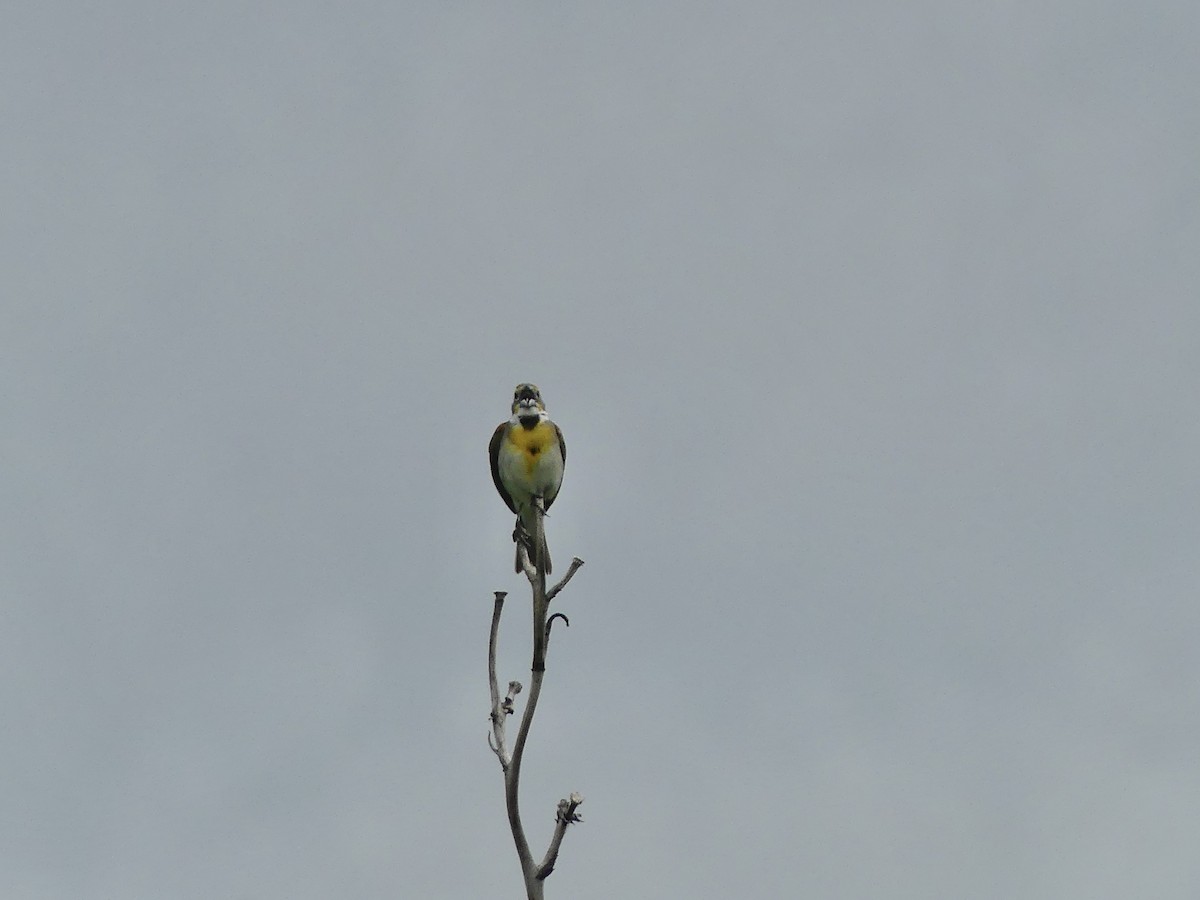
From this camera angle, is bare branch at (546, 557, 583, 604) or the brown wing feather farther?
the brown wing feather

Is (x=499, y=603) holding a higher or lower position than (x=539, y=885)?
higher

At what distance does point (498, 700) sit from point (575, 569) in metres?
0.88

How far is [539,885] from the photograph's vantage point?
269 inches

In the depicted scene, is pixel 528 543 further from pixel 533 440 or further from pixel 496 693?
pixel 496 693

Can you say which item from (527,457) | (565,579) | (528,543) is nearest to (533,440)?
(527,457)

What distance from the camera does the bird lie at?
45.4 ft

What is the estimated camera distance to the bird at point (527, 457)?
45.4 ft

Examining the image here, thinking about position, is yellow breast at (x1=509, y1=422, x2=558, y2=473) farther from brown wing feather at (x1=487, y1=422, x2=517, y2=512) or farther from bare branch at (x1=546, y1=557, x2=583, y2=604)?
bare branch at (x1=546, y1=557, x2=583, y2=604)

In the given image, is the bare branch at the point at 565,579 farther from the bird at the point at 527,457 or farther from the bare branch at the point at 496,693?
the bird at the point at 527,457

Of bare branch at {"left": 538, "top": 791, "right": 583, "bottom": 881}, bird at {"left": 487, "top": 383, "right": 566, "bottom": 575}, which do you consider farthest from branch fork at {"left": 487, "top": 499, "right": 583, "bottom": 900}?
bird at {"left": 487, "top": 383, "right": 566, "bottom": 575}

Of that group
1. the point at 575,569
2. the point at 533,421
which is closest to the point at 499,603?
the point at 575,569

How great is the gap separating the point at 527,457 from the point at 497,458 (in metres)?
0.34

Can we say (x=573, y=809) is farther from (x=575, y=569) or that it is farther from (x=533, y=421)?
(x=533, y=421)

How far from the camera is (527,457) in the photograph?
45.5ft
